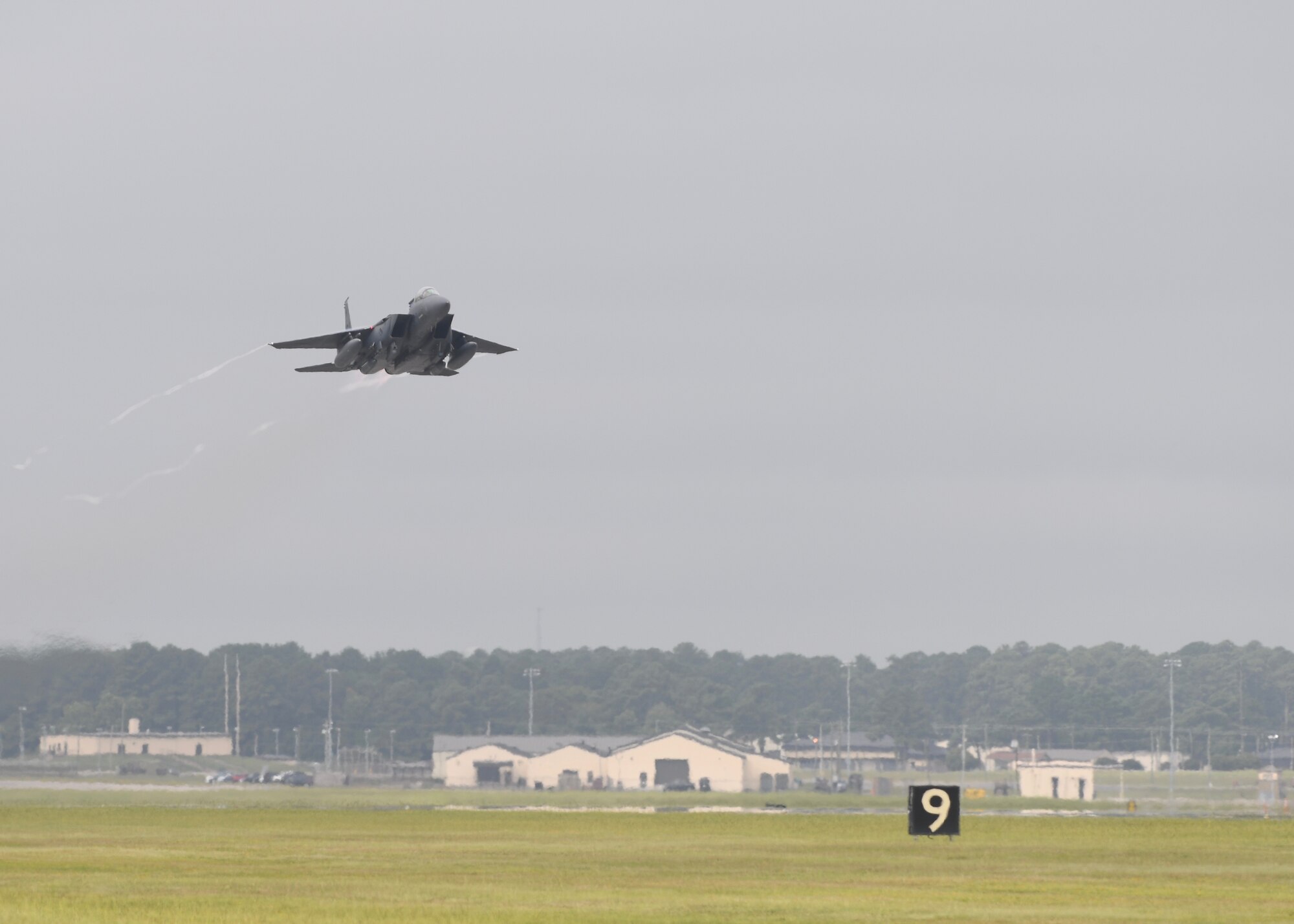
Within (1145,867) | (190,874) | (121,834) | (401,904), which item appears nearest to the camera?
(401,904)

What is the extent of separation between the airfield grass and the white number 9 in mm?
2036

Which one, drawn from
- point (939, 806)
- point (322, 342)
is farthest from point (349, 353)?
point (939, 806)

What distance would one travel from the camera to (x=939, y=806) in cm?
9412

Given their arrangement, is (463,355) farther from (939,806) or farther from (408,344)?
(939,806)

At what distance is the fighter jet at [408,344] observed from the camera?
77.0 metres

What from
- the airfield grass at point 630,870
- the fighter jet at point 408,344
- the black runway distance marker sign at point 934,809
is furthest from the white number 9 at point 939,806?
the fighter jet at point 408,344

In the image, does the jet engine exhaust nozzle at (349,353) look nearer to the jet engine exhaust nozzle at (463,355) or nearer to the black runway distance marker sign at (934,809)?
the jet engine exhaust nozzle at (463,355)

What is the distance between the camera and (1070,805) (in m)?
171

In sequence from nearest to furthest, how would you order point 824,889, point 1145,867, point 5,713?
point 824,889 < point 1145,867 < point 5,713

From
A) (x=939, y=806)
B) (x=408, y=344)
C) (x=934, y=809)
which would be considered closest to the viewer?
(x=408, y=344)

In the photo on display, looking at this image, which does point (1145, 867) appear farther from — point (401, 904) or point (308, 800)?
point (308, 800)

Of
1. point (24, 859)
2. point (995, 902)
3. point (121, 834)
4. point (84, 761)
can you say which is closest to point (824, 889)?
point (995, 902)

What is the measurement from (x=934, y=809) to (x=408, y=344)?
3286 centimetres

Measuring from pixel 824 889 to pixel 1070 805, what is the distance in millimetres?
98961
